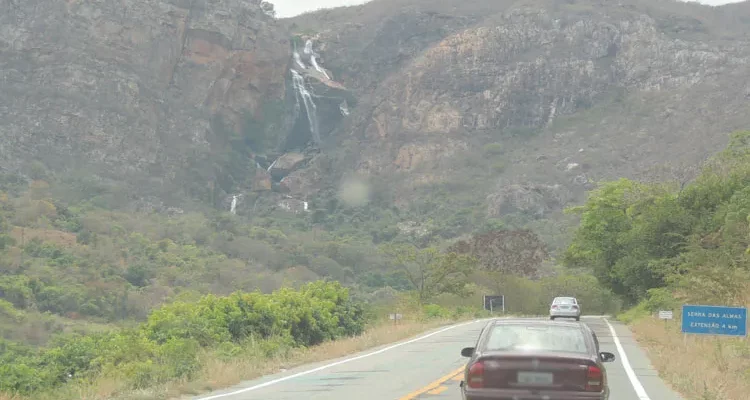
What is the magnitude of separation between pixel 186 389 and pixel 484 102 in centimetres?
14476


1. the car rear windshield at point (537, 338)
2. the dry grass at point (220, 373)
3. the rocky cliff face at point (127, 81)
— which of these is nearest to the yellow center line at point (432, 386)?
the car rear windshield at point (537, 338)

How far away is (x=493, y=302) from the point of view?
61750 millimetres

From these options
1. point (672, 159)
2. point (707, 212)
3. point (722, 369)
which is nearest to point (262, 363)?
point (722, 369)

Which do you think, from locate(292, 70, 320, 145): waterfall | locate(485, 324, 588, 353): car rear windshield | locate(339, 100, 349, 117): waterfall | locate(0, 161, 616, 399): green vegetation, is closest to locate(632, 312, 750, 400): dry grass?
locate(485, 324, 588, 353): car rear windshield

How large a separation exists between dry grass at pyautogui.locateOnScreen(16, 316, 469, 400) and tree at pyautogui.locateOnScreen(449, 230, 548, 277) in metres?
42.2

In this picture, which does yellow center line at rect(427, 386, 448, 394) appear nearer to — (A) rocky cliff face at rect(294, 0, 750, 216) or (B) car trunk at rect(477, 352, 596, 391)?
(B) car trunk at rect(477, 352, 596, 391)

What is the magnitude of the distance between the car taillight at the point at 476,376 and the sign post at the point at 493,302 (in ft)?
161

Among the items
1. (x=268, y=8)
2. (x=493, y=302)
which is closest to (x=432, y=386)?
(x=493, y=302)

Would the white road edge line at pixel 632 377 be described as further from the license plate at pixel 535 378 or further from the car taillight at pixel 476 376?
the car taillight at pixel 476 376

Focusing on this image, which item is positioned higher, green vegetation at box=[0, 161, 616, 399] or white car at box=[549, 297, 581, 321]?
green vegetation at box=[0, 161, 616, 399]

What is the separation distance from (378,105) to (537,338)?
153 meters

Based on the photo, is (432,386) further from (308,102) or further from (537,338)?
(308,102)

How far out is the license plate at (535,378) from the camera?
11453mm

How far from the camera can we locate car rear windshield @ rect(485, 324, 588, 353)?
11938mm
